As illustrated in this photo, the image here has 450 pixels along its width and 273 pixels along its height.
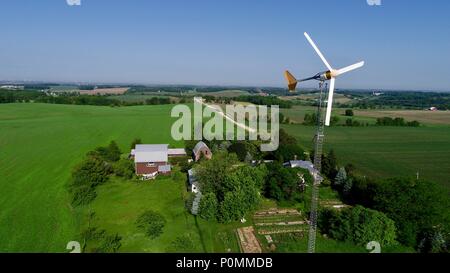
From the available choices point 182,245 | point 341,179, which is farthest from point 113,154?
point 341,179

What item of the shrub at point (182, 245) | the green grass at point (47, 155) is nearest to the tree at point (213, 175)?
the shrub at point (182, 245)

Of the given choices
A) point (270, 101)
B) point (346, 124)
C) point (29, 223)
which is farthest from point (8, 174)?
point (270, 101)

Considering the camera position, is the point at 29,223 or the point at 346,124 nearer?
the point at 29,223

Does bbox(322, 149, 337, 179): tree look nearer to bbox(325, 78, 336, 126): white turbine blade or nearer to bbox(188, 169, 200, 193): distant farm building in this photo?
bbox(188, 169, 200, 193): distant farm building

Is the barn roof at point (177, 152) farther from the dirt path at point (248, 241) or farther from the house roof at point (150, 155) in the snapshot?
the dirt path at point (248, 241)

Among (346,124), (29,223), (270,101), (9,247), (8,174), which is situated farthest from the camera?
(270,101)

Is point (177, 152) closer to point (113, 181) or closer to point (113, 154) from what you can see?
point (113, 154)
